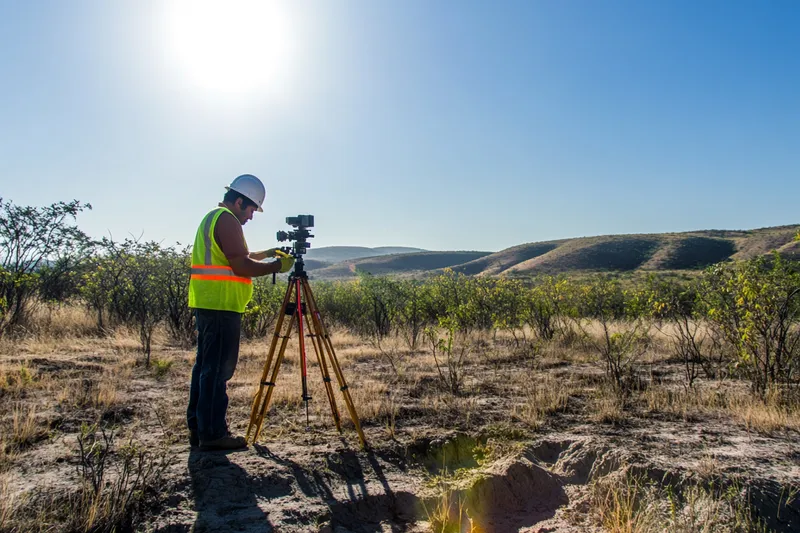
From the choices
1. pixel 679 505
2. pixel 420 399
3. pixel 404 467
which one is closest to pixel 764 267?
pixel 679 505

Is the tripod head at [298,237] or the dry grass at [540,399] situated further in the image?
the dry grass at [540,399]

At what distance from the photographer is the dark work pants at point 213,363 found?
3.40m

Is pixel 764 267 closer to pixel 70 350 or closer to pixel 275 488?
pixel 275 488

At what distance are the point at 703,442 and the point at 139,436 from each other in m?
4.77

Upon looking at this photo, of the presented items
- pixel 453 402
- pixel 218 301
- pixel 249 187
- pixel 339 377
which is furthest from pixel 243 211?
pixel 453 402

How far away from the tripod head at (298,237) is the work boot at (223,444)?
136 centimetres

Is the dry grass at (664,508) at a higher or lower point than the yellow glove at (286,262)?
lower

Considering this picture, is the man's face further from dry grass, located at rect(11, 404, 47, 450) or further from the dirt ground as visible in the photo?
dry grass, located at rect(11, 404, 47, 450)

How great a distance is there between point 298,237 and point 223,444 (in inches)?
66.8

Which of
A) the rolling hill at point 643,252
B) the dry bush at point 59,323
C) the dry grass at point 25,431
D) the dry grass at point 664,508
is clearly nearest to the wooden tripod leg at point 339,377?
the dry grass at point 664,508

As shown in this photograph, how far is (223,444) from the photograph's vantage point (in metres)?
3.46

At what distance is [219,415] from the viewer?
11.5 feet

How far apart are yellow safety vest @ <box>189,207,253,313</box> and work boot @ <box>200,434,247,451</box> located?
99cm

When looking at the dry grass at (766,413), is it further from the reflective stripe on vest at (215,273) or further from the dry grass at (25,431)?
the dry grass at (25,431)
